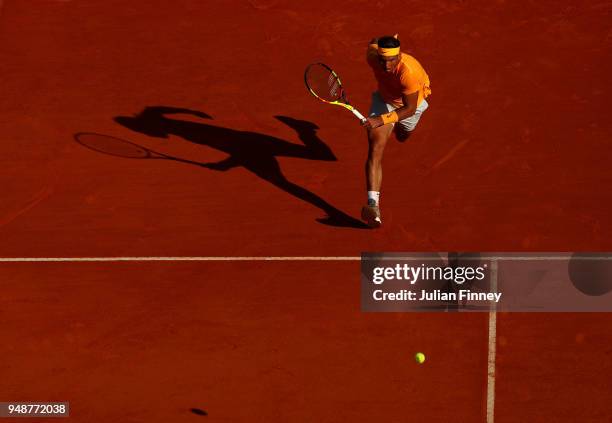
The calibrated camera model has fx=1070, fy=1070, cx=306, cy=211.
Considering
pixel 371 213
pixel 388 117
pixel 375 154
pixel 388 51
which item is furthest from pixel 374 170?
pixel 388 51

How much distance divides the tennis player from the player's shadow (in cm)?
74

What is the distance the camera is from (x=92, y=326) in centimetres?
1105

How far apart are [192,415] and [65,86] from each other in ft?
15.7

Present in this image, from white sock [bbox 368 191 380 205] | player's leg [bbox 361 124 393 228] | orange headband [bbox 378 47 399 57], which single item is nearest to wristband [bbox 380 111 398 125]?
player's leg [bbox 361 124 393 228]

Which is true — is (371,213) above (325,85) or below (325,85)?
below

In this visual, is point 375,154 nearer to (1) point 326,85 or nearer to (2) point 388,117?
(2) point 388,117

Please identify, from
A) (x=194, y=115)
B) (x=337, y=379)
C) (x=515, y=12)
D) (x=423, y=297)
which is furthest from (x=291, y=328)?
(x=515, y=12)

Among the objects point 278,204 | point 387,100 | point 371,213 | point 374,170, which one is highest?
point 387,100

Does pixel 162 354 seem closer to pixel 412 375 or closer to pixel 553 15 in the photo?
pixel 412 375

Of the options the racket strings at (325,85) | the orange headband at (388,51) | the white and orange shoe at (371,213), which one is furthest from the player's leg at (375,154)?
the orange headband at (388,51)

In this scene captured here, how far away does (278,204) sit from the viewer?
39.1 ft

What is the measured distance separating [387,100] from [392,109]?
112 mm

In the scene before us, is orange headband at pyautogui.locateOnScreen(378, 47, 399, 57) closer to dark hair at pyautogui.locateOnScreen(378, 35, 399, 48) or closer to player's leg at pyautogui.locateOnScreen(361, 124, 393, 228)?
dark hair at pyautogui.locateOnScreen(378, 35, 399, 48)

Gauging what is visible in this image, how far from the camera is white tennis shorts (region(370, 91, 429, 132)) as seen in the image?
11.6 m
